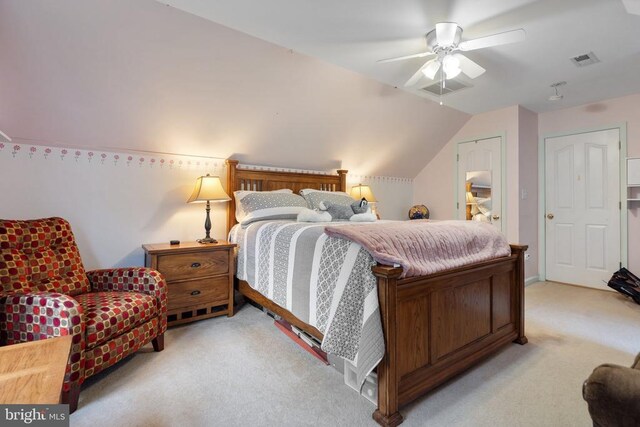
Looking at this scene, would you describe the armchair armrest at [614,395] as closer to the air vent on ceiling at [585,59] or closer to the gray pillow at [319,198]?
the gray pillow at [319,198]

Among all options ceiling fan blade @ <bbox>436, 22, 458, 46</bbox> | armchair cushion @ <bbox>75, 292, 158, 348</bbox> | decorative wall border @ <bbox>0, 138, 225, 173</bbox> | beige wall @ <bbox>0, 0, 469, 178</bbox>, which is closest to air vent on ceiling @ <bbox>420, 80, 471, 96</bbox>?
beige wall @ <bbox>0, 0, 469, 178</bbox>

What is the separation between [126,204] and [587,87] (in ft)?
15.9

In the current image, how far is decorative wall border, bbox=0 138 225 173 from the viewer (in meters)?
2.33

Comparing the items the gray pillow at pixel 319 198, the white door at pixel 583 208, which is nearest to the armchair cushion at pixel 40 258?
the gray pillow at pixel 319 198

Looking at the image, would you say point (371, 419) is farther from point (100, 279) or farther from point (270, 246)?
point (100, 279)

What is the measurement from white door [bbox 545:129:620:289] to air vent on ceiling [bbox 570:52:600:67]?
1.42 m

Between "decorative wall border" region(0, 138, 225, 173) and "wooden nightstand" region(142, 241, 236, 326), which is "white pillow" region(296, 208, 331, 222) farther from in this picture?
"decorative wall border" region(0, 138, 225, 173)

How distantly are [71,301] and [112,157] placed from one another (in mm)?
1587

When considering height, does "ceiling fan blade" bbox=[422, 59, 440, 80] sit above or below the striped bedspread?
above

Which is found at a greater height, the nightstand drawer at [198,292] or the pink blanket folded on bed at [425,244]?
the pink blanket folded on bed at [425,244]

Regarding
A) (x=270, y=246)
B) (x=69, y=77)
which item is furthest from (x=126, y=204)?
(x=270, y=246)

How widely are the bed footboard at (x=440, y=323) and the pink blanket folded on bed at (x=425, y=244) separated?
0.05 metres

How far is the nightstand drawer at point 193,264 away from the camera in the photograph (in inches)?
98.1

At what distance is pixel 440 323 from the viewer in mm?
1725
